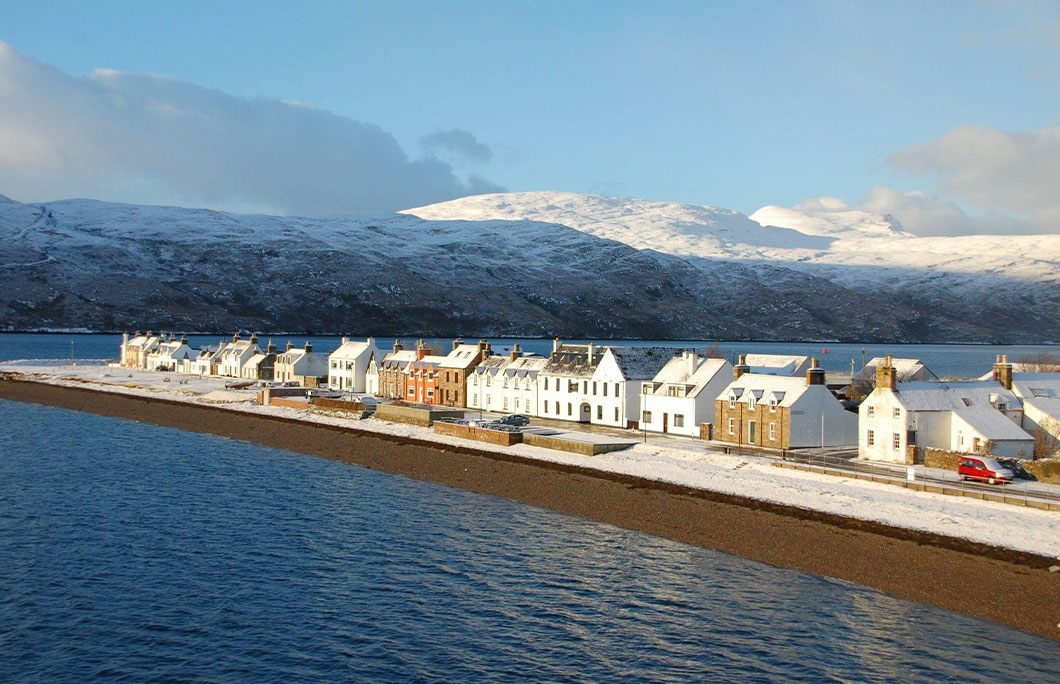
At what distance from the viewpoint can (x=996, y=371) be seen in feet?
225

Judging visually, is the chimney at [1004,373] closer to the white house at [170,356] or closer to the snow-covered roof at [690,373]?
the snow-covered roof at [690,373]

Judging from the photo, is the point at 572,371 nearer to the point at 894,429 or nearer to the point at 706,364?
the point at 706,364

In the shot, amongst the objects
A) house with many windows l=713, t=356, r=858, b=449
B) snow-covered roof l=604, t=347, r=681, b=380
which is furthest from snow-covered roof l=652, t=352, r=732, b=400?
house with many windows l=713, t=356, r=858, b=449

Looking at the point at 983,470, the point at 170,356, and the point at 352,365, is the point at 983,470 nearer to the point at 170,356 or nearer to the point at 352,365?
the point at 352,365

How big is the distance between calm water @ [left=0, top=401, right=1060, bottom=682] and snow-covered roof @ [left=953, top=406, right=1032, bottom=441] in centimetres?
2443

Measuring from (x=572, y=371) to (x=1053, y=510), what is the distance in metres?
46.4

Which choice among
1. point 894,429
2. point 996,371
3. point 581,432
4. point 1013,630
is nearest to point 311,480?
point 581,432

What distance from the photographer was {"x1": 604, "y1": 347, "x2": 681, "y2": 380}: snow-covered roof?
8238 cm

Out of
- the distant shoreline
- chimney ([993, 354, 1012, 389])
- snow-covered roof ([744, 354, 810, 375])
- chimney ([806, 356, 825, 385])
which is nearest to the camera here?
the distant shoreline

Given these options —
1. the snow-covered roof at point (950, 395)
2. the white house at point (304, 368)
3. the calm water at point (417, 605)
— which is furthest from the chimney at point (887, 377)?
the white house at point (304, 368)

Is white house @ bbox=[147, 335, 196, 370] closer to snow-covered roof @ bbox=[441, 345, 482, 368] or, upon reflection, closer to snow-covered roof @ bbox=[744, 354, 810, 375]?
snow-covered roof @ bbox=[441, 345, 482, 368]

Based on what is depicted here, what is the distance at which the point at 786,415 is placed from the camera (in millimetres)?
68188

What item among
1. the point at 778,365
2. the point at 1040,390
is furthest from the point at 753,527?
the point at 778,365

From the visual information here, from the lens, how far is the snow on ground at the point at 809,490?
44.4 meters
